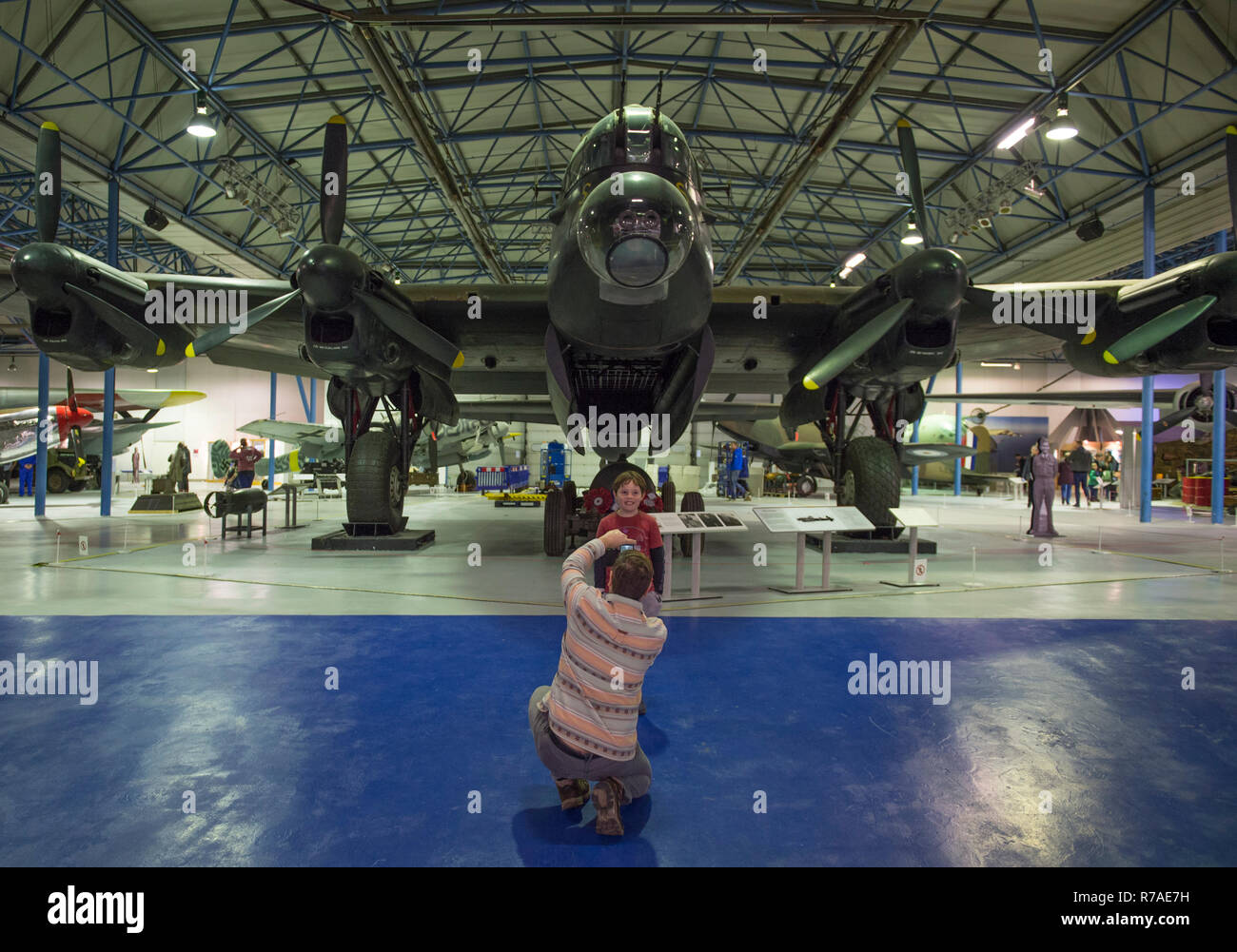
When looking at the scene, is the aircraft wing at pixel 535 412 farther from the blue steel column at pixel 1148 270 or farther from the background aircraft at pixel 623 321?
the blue steel column at pixel 1148 270

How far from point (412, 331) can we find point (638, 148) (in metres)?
3.58

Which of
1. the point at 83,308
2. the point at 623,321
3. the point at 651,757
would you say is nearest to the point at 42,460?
the point at 83,308

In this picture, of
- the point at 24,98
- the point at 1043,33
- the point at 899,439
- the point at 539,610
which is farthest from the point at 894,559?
the point at 24,98

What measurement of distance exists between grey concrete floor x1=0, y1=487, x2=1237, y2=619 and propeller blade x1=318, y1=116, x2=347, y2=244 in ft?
15.3

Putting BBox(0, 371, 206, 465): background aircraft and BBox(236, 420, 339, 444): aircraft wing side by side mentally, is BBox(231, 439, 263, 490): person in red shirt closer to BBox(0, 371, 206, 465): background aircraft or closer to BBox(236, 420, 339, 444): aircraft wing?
BBox(0, 371, 206, 465): background aircraft

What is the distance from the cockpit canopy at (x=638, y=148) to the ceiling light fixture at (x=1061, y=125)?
36.0ft

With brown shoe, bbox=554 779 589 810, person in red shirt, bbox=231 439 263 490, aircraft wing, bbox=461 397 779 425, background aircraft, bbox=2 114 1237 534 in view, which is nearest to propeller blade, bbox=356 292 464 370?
background aircraft, bbox=2 114 1237 534

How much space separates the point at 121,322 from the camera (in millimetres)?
8773

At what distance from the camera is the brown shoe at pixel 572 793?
9.21 feet

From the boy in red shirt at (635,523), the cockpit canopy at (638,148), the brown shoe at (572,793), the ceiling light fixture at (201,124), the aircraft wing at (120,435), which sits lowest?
the brown shoe at (572,793)

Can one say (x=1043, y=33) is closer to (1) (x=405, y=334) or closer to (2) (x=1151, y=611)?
(2) (x=1151, y=611)

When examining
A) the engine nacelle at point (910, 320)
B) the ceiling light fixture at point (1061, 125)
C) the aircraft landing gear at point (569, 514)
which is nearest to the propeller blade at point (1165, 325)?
the engine nacelle at point (910, 320)
